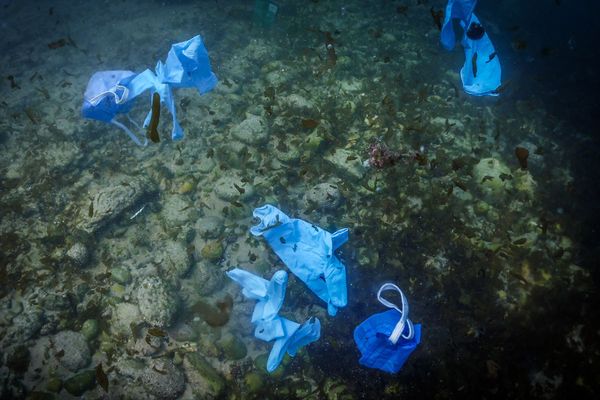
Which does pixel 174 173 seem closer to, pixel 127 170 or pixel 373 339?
pixel 127 170

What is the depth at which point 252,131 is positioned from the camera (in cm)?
680

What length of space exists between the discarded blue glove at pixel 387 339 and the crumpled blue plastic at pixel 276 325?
0.72m

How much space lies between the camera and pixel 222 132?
7.45 meters

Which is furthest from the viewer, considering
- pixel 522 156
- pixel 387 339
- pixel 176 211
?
pixel 522 156

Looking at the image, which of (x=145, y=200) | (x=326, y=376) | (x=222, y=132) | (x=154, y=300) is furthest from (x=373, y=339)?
(x=222, y=132)

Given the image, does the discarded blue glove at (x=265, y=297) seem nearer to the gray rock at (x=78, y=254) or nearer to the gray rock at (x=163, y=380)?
the gray rock at (x=163, y=380)

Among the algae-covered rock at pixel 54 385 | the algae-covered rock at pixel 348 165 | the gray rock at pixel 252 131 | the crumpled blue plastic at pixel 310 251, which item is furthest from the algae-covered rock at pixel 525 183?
the algae-covered rock at pixel 54 385

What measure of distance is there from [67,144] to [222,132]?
349cm

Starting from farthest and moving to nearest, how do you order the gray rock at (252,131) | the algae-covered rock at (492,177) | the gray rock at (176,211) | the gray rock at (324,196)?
1. the gray rock at (252,131)
2. the algae-covered rock at (492,177)
3. the gray rock at (176,211)
4. the gray rock at (324,196)

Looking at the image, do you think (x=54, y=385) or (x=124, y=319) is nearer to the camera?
(x=54, y=385)

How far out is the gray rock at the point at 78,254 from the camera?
5.52 m

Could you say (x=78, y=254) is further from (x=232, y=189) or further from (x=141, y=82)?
(x=141, y=82)

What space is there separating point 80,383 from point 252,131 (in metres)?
5.23

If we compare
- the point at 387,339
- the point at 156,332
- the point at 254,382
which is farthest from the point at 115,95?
the point at 387,339
